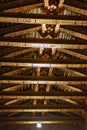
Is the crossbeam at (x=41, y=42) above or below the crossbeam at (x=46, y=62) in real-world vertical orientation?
above

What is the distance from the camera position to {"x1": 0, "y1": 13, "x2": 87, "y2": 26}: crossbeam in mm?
7496

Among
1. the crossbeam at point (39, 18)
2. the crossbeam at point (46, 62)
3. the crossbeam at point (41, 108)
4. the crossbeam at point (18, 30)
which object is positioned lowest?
the crossbeam at point (41, 108)

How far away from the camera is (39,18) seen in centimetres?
760

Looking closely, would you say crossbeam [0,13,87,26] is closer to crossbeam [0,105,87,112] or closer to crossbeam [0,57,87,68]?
crossbeam [0,57,87,68]

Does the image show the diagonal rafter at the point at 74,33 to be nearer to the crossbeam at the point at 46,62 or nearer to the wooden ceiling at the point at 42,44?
the wooden ceiling at the point at 42,44

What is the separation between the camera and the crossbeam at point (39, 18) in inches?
295

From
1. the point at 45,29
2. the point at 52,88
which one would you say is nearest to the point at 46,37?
the point at 45,29

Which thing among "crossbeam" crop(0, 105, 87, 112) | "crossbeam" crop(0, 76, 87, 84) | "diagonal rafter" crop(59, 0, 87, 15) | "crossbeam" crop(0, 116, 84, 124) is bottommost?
"crossbeam" crop(0, 116, 84, 124)

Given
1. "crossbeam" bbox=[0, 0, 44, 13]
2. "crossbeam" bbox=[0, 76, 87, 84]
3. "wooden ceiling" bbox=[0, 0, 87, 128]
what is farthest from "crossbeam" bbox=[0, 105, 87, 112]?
"crossbeam" bbox=[0, 0, 44, 13]

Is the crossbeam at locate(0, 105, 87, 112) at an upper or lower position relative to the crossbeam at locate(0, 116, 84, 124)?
upper

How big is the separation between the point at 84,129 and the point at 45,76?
502cm

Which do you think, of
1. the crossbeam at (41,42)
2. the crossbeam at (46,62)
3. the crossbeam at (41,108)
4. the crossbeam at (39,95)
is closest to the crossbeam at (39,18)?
the crossbeam at (41,42)

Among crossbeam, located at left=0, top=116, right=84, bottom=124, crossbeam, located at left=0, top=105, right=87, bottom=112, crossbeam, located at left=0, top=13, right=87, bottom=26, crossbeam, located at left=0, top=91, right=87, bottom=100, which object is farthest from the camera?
crossbeam, located at left=0, top=116, right=84, bottom=124

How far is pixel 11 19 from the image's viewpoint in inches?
295
